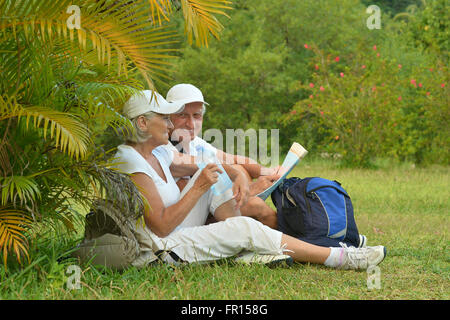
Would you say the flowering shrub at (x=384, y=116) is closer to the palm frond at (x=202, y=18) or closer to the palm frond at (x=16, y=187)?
the palm frond at (x=202, y=18)

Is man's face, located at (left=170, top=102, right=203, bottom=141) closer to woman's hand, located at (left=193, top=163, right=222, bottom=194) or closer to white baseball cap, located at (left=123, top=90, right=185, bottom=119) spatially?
white baseball cap, located at (left=123, top=90, right=185, bottom=119)

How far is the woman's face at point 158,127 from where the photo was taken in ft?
13.9

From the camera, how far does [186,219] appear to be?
14.3 ft

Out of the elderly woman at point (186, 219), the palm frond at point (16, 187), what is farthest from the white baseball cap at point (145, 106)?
the palm frond at point (16, 187)

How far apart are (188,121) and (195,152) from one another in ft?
1.02

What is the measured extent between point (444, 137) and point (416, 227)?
7323 mm

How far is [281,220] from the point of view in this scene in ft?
15.1

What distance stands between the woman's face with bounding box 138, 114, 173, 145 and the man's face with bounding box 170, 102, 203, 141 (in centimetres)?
36

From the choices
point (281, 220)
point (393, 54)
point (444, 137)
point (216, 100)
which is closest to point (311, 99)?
point (444, 137)

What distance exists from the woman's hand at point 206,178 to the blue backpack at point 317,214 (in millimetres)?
681

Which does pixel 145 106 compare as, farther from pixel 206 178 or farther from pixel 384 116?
pixel 384 116

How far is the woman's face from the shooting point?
13.9 feet

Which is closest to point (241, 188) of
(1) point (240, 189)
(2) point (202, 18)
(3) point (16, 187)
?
(1) point (240, 189)

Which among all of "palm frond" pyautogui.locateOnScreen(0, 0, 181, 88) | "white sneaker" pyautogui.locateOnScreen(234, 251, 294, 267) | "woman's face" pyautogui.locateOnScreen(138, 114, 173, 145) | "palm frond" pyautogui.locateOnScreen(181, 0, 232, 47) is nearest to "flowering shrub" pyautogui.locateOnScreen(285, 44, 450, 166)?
"white sneaker" pyautogui.locateOnScreen(234, 251, 294, 267)
